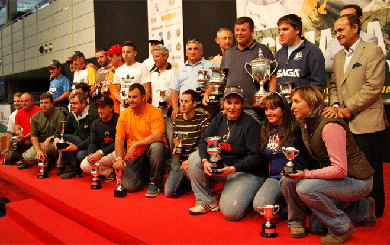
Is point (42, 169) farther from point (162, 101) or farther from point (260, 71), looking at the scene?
point (260, 71)

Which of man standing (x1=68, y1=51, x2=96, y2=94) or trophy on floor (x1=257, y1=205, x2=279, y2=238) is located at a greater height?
man standing (x1=68, y1=51, x2=96, y2=94)

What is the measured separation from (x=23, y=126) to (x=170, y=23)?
3.56 m

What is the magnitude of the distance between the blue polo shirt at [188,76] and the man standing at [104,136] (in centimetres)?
95

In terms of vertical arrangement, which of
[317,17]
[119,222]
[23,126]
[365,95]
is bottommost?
[119,222]

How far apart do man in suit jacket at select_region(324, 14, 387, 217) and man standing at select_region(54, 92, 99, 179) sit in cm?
364

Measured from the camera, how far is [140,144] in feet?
13.7

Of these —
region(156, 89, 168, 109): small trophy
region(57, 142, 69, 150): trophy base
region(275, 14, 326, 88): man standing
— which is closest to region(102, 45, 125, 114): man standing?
region(57, 142, 69, 150): trophy base

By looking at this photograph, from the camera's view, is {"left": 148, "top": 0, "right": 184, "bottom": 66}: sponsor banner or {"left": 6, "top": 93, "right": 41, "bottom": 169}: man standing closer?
{"left": 6, "top": 93, "right": 41, "bottom": 169}: man standing

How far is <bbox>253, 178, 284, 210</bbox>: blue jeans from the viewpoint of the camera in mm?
2959

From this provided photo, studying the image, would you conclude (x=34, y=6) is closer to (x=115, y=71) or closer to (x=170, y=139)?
(x=115, y=71)

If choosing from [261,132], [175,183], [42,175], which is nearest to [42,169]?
[42,175]

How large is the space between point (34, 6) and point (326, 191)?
13.6 metres

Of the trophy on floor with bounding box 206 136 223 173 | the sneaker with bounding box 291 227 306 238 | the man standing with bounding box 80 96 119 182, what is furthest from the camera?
the man standing with bounding box 80 96 119 182

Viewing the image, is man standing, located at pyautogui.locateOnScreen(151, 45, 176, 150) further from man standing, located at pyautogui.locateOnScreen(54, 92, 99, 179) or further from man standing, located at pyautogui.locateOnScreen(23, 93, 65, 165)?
man standing, located at pyautogui.locateOnScreen(23, 93, 65, 165)
